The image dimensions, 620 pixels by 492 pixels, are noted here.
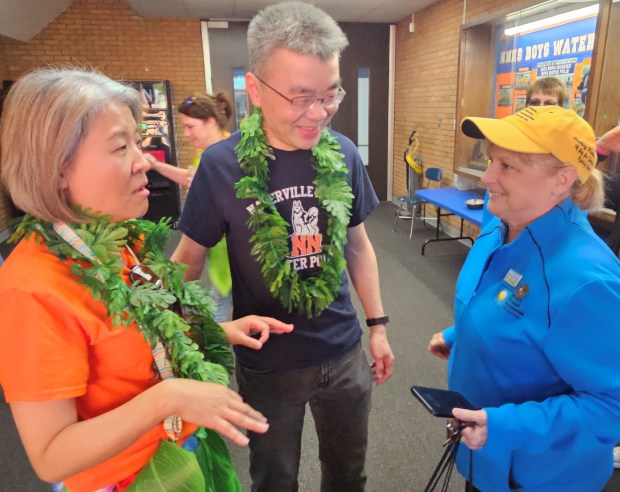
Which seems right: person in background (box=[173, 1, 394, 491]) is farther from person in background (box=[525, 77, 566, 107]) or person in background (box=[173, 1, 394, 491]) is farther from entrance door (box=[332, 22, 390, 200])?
entrance door (box=[332, 22, 390, 200])

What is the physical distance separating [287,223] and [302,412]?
2.08ft

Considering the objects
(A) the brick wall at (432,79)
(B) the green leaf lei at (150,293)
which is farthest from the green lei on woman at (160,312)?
(A) the brick wall at (432,79)

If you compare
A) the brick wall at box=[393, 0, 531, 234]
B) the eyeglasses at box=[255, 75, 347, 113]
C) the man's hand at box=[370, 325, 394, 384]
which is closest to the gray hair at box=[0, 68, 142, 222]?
the eyeglasses at box=[255, 75, 347, 113]

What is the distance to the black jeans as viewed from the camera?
4.66ft

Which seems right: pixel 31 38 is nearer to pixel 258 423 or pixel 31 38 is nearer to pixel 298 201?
pixel 298 201

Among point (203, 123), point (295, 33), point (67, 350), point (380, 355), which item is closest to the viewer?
point (67, 350)

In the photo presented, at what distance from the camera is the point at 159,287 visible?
1.04 m

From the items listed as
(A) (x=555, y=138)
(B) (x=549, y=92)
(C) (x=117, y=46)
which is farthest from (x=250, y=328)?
(C) (x=117, y=46)

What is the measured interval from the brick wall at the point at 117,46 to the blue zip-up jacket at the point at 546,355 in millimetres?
6969

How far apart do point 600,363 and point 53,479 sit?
3.71ft

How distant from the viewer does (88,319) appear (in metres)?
0.82

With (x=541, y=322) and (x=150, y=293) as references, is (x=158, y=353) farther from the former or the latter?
(x=541, y=322)

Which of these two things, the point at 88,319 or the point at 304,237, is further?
the point at 304,237

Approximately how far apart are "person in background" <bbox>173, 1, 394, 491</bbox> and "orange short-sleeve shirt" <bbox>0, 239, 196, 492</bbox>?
0.49 m
